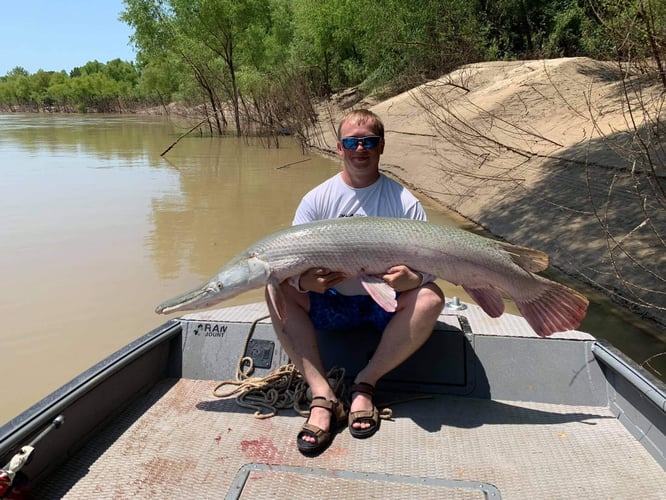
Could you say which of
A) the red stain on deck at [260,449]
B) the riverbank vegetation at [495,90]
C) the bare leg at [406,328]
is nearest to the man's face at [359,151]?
the bare leg at [406,328]

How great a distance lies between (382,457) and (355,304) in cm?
84

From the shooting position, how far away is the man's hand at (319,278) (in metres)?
2.63

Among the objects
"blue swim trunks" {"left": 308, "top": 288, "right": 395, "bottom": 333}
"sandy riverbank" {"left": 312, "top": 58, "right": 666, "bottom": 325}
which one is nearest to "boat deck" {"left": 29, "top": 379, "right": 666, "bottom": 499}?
"blue swim trunks" {"left": 308, "top": 288, "right": 395, "bottom": 333}

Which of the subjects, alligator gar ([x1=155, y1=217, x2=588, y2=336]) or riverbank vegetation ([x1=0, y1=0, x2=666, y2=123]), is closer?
alligator gar ([x1=155, y1=217, x2=588, y2=336])

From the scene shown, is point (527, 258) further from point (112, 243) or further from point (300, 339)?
point (112, 243)

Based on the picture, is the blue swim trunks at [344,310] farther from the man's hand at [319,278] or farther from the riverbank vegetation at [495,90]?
the riverbank vegetation at [495,90]

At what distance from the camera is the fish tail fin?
2512 mm

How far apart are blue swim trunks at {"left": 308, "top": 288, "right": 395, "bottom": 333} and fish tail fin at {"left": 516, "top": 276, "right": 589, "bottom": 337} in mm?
754

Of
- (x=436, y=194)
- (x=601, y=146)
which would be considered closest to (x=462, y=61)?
(x=436, y=194)

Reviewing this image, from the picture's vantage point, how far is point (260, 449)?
2.51 metres

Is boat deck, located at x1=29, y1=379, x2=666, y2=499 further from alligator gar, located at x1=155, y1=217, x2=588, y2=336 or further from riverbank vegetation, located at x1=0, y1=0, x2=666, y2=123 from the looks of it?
riverbank vegetation, located at x1=0, y1=0, x2=666, y2=123

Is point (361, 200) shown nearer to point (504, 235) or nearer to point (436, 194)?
point (504, 235)

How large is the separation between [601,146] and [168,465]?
820 centimetres

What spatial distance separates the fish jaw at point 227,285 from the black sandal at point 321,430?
0.67m
